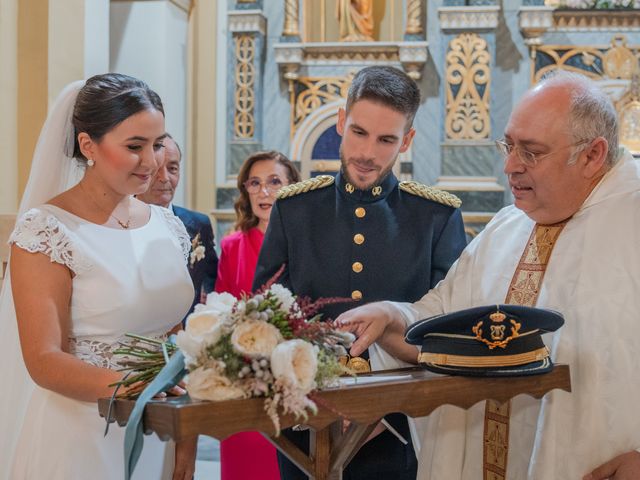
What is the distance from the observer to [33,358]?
2498mm

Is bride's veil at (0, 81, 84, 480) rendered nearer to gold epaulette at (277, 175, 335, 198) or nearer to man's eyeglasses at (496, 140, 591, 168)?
gold epaulette at (277, 175, 335, 198)

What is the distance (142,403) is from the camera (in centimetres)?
191

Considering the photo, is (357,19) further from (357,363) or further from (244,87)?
(357,363)

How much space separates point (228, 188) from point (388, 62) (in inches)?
81.0

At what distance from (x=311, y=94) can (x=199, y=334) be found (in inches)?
308

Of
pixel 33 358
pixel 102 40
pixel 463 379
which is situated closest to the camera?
pixel 463 379

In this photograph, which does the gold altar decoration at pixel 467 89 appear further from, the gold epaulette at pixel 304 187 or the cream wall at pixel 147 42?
the gold epaulette at pixel 304 187

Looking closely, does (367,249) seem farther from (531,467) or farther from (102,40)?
(102,40)

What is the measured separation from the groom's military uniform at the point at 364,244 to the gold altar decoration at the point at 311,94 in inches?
259

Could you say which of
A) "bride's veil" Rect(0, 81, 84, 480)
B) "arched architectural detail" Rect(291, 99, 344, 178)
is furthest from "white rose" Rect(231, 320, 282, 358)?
"arched architectural detail" Rect(291, 99, 344, 178)

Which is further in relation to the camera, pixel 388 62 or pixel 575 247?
pixel 388 62

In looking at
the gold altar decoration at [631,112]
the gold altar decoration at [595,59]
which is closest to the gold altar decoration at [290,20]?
the gold altar decoration at [595,59]

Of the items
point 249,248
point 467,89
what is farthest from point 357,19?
point 249,248

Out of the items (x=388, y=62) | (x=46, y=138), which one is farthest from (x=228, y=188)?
(x=46, y=138)
